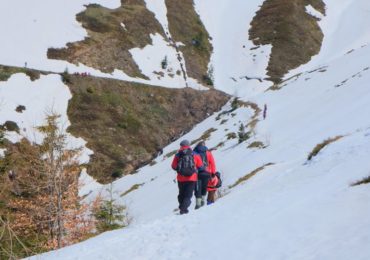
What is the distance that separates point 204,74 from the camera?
83.3 meters

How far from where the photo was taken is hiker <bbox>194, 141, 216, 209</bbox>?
50.8 feet

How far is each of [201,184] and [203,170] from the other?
64cm

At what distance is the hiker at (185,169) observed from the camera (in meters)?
14.4

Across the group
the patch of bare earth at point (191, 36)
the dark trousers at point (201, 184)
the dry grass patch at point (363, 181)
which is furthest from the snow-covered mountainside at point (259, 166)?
the patch of bare earth at point (191, 36)

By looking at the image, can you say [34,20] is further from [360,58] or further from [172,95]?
[360,58]

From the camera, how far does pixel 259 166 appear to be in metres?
26.9

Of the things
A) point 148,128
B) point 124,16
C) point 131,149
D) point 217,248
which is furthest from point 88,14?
point 217,248

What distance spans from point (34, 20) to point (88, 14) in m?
10.5

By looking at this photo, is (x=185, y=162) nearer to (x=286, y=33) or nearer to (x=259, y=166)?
(x=259, y=166)

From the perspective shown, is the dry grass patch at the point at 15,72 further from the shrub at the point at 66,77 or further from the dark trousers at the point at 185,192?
the dark trousers at the point at 185,192

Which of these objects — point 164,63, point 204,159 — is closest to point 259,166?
point 204,159

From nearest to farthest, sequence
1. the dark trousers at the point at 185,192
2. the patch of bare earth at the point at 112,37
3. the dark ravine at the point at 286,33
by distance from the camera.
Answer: the dark trousers at the point at 185,192
the patch of bare earth at the point at 112,37
the dark ravine at the point at 286,33

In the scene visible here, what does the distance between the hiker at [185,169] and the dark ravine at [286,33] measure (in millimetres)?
69180

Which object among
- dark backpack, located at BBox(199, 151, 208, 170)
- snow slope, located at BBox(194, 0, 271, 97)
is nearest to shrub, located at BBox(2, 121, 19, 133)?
snow slope, located at BBox(194, 0, 271, 97)
